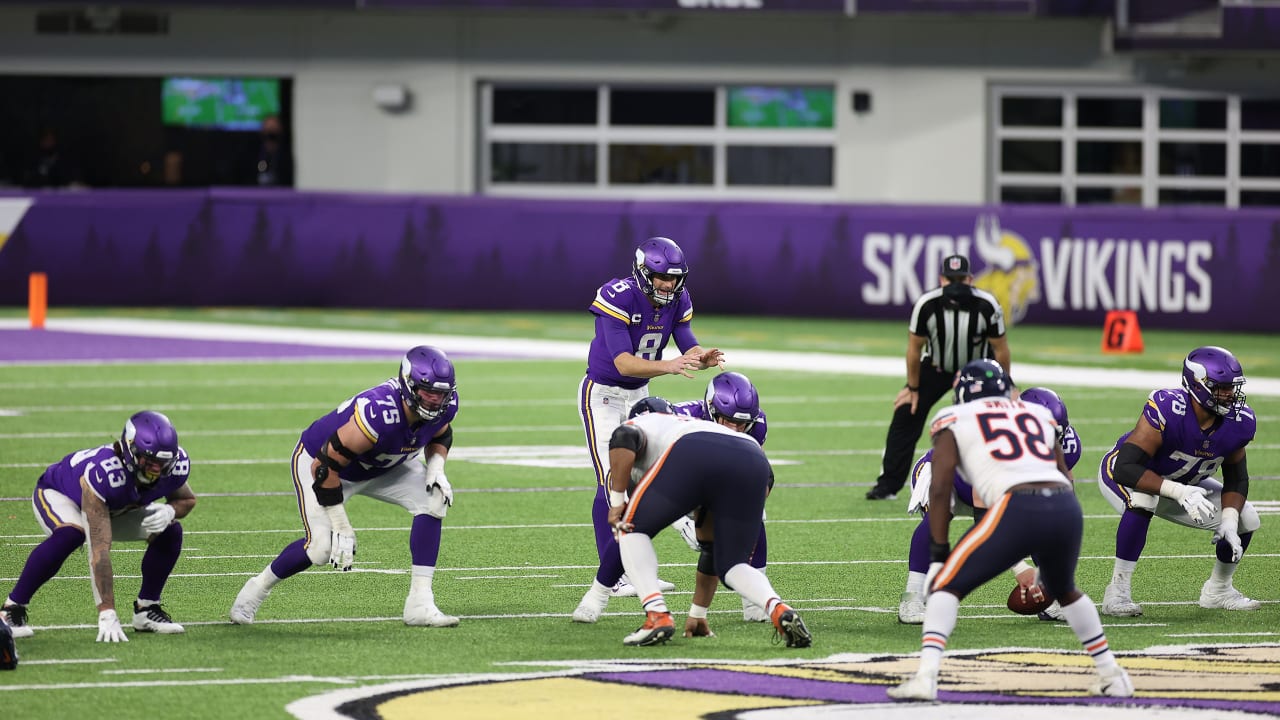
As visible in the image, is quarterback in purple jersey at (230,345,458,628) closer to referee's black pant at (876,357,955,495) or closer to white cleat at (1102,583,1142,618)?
white cleat at (1102,583,1142,618)

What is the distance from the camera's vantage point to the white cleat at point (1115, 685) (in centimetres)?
754

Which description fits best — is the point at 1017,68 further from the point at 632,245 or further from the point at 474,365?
the point at 474,365

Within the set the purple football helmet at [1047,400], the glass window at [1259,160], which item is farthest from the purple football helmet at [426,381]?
the glass window at [1259,160]

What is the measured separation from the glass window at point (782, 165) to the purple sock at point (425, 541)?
74.5 feet

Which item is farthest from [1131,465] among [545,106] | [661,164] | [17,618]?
[545,106]

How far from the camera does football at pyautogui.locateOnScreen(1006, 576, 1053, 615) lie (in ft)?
30.3

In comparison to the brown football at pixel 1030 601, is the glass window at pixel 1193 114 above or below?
above

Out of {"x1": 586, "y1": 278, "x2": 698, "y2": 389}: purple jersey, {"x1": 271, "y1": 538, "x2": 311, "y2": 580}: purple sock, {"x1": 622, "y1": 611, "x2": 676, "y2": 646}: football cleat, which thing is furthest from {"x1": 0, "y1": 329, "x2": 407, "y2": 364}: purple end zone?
{"x1": 622, "y1": 611, "x2": 676, "y2": 646}: football cleat

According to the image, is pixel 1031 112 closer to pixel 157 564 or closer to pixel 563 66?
pixel 563 66

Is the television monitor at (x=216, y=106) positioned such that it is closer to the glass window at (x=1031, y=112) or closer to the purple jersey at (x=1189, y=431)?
the glass window at (x=1031, y=112)

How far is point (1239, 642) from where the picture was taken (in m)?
8.78

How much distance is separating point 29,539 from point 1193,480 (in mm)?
6660

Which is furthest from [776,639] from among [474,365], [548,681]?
[474,365]

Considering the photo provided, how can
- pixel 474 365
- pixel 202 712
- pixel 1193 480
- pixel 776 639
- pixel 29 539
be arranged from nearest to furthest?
pixel 202 712 → pixel 776 639 → pixel 1193 480 → pixel 29 539 → pixel 474 365
